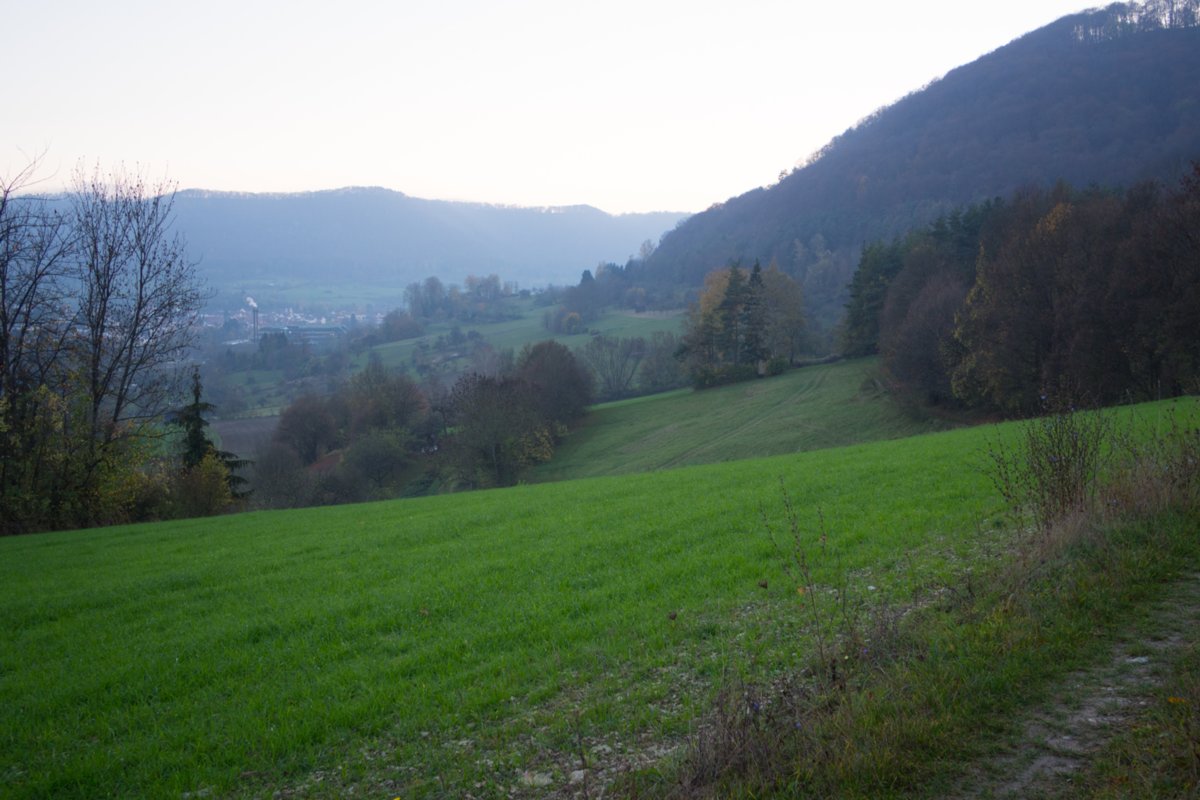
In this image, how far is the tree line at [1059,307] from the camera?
96.6 feet

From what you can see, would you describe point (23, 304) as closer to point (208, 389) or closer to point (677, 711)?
point (677, 711)

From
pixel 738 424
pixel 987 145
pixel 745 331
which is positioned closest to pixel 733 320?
pixel 745 331

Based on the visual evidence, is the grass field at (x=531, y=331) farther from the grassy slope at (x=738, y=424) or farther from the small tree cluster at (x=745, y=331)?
the grassy slope at (x=738, y=424)

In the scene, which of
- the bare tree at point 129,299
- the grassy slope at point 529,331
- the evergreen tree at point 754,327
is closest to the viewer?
the bare tree at point 129,299

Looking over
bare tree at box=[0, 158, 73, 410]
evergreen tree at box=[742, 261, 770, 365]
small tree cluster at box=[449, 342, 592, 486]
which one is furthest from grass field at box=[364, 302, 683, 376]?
bare tree at box=[0, 158, 73, 410]

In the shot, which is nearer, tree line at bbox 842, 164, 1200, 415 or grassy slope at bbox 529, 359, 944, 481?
tree line at bbox 842, 164, 1200, 415

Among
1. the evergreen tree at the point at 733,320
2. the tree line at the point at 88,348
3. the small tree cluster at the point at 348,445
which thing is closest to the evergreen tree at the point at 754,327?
the evergreen tree at the point at 733,320

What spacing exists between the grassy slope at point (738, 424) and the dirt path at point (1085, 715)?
38.5 meters

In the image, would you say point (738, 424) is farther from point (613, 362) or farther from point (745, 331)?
point (613, 362)

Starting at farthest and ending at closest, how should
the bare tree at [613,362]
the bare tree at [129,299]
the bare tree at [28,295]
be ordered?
the bare tree at [613,362]
the bare tree at [129,299]
the bare tree at [28,295]

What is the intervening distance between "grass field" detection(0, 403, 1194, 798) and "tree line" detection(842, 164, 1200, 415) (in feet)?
43.1

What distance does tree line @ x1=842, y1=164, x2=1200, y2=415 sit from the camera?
1160 inches

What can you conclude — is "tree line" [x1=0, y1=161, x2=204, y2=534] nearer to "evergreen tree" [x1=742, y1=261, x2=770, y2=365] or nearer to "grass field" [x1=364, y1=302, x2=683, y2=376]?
"evergreen tree" [x1=742, y1=261, x2=770, y2=365]

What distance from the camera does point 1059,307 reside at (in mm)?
35469
